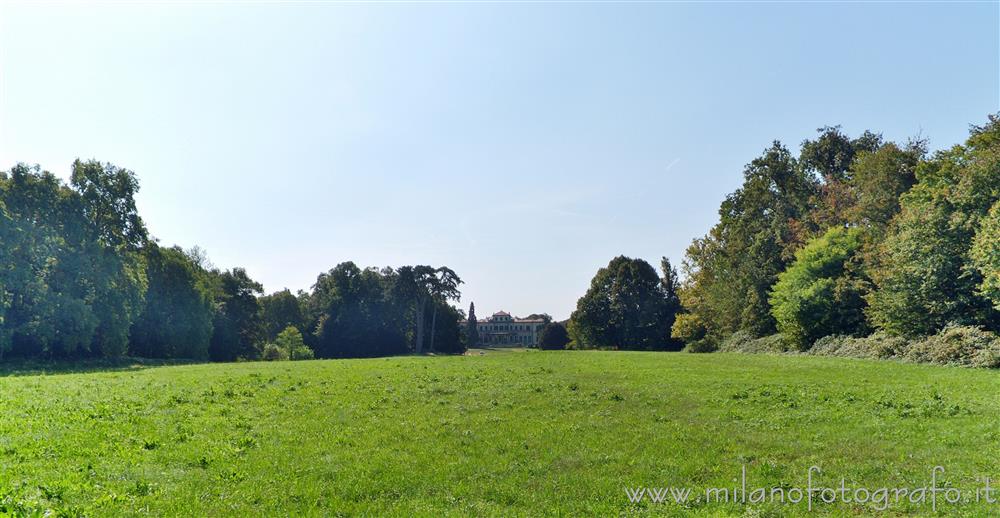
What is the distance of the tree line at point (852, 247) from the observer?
1180 inches

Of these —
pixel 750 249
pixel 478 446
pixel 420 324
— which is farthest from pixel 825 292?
pixel 420 324

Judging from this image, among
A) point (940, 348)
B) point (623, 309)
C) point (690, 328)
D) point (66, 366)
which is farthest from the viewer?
point (623, 309)

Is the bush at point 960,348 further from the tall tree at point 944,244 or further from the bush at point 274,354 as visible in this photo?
the bush at point 274,354

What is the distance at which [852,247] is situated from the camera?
Result: 140 ft

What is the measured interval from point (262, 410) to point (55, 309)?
3634 centimetres

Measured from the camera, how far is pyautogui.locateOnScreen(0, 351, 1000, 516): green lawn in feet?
27.8

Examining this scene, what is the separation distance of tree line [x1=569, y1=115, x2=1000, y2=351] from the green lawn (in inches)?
503

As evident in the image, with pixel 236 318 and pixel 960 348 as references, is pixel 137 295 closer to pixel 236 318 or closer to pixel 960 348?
pixel 236 318

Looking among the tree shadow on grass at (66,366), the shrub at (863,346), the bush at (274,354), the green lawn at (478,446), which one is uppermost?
the shrub at (863,346)

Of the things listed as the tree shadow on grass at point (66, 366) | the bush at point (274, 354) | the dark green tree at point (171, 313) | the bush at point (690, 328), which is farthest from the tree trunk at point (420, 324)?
the tree shadow on grass at point (66, 366)

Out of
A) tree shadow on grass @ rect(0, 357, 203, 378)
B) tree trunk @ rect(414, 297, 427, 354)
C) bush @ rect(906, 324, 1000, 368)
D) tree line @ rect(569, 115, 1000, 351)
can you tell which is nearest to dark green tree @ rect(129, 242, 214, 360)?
tree shadow on grass @ rect(0, 357, 203, 378)

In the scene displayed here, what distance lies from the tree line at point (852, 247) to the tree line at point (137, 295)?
55963 millimetres

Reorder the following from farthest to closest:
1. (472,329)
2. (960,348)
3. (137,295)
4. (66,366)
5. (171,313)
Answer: (472,329) < (171,313) < (137,295) < (66,366) < (960,348)

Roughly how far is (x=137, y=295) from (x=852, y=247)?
2556 inches
